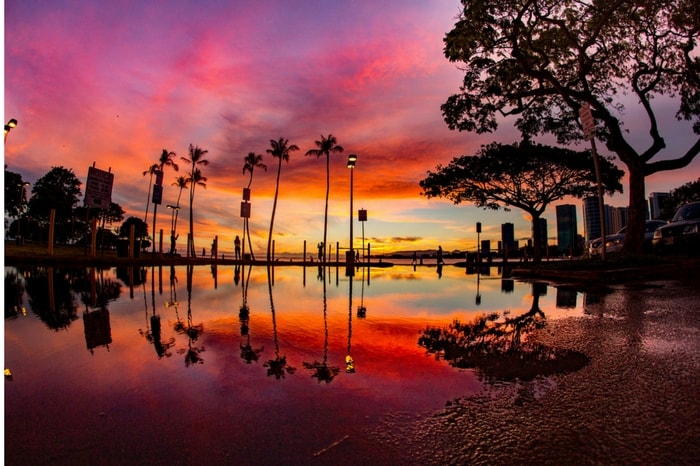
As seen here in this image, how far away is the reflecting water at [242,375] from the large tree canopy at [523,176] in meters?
24.1

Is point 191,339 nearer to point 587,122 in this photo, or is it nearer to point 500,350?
point 500,350

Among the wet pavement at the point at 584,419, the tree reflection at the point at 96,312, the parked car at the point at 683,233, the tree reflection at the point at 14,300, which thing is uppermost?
the parked car at the point at 683,233

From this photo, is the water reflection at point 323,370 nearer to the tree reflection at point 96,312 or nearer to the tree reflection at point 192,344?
the tree reflection at point 192,344

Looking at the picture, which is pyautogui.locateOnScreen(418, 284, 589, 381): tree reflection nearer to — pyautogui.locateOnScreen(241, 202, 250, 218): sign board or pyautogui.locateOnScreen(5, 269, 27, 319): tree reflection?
pyautogui.locateOnScreen(5, 269, 27, 319): tree reflection

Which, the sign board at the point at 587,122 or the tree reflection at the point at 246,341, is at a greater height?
the sign board at the point at 587,122

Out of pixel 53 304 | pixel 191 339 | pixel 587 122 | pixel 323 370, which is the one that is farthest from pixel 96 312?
pixel 587 122

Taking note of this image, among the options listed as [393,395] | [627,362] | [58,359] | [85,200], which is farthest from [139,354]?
[85,200]

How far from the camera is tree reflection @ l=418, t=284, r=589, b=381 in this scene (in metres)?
3.22

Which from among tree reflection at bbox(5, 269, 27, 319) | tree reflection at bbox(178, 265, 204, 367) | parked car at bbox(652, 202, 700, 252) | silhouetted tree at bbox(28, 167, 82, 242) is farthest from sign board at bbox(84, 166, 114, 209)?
silhouetted tree at bbox(28, 167, 82, 242)

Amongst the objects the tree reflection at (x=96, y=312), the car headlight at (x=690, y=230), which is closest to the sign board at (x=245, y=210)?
the tree reflection at (x=96, y=312)

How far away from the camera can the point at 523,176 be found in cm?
2892

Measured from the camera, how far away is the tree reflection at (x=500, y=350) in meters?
3.22

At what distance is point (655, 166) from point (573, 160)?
14.0 metres

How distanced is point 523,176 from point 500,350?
90.9ft
